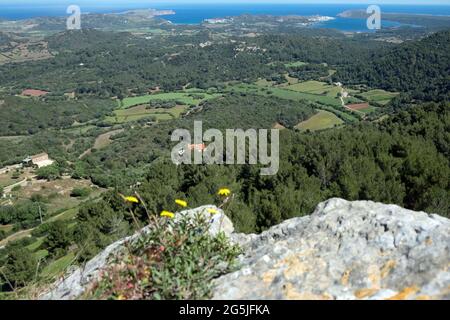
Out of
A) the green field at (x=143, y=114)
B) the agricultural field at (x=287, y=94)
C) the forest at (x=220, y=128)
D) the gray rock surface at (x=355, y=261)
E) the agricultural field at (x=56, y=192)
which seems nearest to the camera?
the gray rock surface at (x=355, y=261)

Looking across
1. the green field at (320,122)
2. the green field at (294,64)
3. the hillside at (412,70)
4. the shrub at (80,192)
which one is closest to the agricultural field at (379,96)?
the hillside at (412,70)

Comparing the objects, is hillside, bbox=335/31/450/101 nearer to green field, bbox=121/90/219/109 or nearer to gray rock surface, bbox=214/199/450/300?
green field, bbox=121/90/219/109

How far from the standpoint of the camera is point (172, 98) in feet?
Result: 409

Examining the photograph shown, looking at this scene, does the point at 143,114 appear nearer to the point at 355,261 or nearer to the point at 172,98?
the point at 172,98

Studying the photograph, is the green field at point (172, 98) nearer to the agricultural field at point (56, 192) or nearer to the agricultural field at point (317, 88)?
the agricultural field at point (317, 88)

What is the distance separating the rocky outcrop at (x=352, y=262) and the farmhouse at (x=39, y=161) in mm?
73019

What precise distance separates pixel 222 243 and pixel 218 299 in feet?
2.96

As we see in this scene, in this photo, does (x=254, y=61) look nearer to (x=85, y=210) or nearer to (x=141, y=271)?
(x=85, y=210)

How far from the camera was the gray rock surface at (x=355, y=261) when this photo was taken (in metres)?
4.12

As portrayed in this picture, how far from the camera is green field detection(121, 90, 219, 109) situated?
120750 mm

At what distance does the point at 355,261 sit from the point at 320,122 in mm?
82672

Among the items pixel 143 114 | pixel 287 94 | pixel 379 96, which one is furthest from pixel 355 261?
pixel 287 94

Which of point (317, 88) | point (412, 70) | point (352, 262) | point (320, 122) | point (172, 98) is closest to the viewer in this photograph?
point (352, 262)
